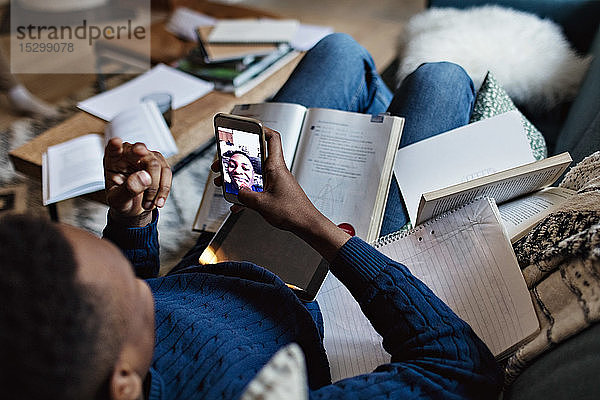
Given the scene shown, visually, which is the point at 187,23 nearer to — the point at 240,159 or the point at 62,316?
the point at 240,159

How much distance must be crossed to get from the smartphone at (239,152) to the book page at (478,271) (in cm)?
29

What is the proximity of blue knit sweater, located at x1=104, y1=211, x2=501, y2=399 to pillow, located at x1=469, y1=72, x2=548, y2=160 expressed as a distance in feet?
1.90

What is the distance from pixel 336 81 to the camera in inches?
46.6

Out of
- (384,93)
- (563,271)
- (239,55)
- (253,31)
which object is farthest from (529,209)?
(253,31)

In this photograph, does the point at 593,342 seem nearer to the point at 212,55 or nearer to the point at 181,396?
the point at 181,396

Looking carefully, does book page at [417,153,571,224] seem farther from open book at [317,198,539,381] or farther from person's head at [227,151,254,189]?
person's head at [227,151,254,189]

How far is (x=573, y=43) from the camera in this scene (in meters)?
1.63

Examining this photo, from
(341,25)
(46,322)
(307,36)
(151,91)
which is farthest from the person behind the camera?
(341,25)

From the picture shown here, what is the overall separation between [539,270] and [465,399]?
214mm

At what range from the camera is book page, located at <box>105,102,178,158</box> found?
1.26 meters

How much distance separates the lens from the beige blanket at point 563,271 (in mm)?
590

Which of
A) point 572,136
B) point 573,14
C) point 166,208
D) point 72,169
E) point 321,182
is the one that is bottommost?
point 166,208

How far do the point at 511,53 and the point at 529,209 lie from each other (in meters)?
0.73

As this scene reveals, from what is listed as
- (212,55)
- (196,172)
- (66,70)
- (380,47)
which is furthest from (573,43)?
(66,70)
